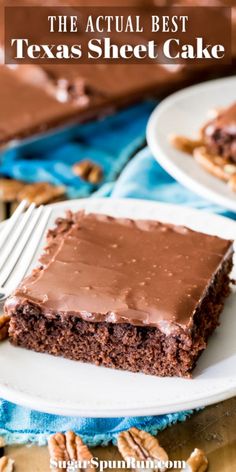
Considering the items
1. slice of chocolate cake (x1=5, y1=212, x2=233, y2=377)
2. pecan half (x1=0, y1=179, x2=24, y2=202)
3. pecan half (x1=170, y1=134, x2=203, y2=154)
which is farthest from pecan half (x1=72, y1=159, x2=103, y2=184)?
slice of chocolate cake (x1=5, y1=212, x2=233, y2=377)

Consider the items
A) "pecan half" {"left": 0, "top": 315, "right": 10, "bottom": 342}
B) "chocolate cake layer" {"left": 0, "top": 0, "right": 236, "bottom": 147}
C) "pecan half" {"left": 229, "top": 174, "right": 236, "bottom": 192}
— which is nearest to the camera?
"pecan half" {"left": 0, "top": 315, "right": 10, "bottom": 342}

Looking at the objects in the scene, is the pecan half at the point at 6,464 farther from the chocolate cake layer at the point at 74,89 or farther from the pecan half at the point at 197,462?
the chocolate cake layer at the point at 74,89

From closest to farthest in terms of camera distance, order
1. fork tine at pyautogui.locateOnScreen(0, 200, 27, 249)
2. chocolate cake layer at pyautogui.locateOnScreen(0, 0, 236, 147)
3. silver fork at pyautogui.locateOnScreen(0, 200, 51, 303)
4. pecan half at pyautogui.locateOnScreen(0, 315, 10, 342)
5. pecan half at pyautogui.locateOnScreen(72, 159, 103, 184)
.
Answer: pecan half at pyautogui.locateOnScreen(0, 315, 10, 342) < silver fork at pyautogui.locateOnScreen(0, 200, 51, 303) < fork tine at pyautogui.locateOnScreen(0, 200, 27, 249) < pecan half at pyautogui.locateOnScreen(72, 159, 103, 184) < chocolate cake layer at pyautogui.locateOnScreen(0, 0, 236, 147)

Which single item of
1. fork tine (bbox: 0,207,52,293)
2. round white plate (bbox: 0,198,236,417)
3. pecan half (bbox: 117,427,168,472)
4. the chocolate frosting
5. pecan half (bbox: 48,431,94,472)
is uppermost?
the chocolate frosting

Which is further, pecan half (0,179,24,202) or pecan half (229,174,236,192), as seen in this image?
pecan half (0,179,24,202)

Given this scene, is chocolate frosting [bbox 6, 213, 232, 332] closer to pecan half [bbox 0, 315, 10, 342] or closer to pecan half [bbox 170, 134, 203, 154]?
pecan half [bbox 0, 315, 10, 342]

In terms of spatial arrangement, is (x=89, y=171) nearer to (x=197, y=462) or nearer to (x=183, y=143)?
(x=183, y=143)

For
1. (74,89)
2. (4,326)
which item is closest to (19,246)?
(4,326)

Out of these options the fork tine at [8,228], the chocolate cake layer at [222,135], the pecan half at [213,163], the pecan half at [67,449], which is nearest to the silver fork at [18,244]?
the fork tine at [8,228]
